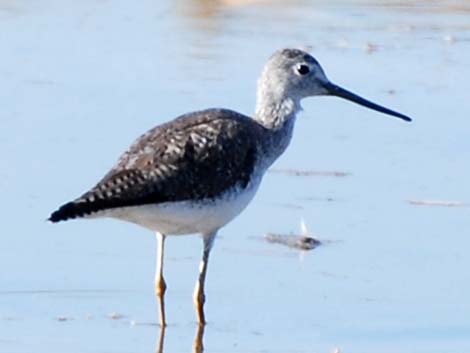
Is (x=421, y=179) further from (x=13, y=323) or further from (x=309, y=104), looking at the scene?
(x=13, y=323)

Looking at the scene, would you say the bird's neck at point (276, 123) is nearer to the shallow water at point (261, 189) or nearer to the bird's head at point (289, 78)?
the bird's head at point (289, 78)

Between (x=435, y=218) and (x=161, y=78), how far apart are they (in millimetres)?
3174

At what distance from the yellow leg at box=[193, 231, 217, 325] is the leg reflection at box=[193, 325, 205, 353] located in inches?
1.9

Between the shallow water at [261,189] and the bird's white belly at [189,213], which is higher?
Answer: the bird's white belly at [189,213]

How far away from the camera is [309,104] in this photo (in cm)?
1170

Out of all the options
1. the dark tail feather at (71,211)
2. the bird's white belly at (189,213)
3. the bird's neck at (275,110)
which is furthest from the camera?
the bird's neck at (275,110)

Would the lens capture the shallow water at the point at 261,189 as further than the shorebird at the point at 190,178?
Yes

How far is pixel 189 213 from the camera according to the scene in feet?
27.1

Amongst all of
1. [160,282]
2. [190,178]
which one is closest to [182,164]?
[190,178]

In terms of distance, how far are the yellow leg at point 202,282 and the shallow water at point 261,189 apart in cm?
9

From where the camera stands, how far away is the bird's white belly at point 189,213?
8109 mm

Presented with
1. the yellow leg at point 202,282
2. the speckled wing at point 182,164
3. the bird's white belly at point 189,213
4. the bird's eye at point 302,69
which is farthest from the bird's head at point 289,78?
the yellow leg at point 202,282

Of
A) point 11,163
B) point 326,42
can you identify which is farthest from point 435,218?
point 326,42

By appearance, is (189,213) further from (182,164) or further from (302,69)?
(302,69)
